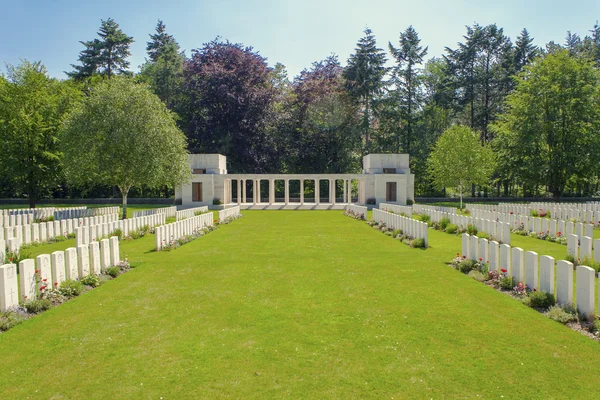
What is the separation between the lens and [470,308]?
7.62 meters

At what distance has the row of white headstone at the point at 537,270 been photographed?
6.63 meters

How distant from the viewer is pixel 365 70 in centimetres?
5281

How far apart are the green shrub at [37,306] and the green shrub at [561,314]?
857 centimetres

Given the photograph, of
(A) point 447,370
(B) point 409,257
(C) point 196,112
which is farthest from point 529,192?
(A) point 447,370

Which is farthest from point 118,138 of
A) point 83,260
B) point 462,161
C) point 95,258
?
point 462,161

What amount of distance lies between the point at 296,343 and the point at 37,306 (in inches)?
187

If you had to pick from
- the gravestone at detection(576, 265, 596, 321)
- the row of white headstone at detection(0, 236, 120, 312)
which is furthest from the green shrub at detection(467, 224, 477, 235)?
the row of white headstone at detection(0, 236, 120, 312)

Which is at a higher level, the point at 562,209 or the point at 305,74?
the point at 305,74

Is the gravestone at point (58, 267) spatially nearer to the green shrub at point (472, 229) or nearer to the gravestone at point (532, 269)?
the gravestone at point (532, 269)

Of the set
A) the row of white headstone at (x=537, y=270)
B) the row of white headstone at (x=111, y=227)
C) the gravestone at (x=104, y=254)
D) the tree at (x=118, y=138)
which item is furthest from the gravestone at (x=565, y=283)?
the tree at (x=118, y=138)

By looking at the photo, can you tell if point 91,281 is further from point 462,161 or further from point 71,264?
point 462,161

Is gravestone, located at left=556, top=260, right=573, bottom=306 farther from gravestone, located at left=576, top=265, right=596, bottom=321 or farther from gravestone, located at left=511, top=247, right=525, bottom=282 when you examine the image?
gravestone, located at left=511, top=247, right=525, bottom=282

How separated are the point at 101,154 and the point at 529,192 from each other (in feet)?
160

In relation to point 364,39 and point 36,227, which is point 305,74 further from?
point 36,227
